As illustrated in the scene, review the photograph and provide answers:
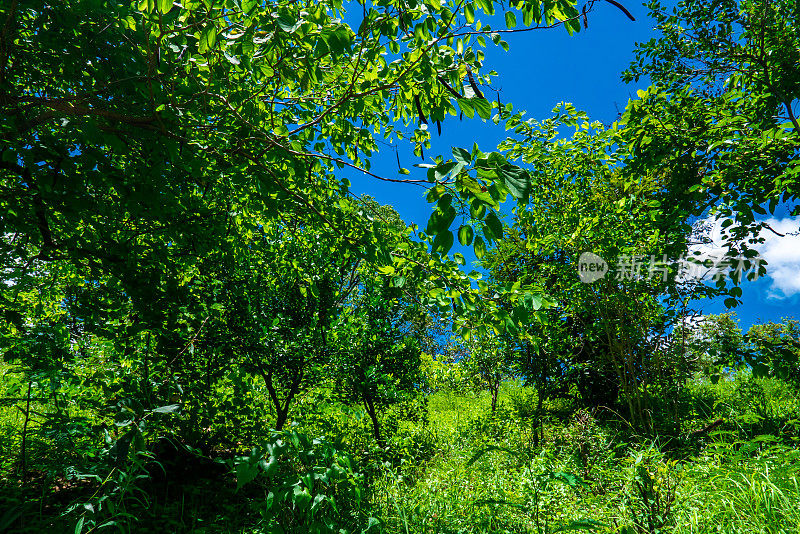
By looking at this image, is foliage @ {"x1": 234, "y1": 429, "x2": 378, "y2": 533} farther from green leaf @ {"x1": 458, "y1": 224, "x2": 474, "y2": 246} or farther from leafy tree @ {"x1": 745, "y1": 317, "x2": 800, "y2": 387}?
leafy tree @ {"x1": 745, "y1": 317, "x2": 800, "y2": 387}

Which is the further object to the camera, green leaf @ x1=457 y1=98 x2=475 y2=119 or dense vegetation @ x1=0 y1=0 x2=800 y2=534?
dense vegetation @ x1=0 y1=0 x2=800 y2=534

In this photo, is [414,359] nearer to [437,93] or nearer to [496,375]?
[496,375]

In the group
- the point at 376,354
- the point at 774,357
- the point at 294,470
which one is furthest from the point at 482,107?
the point at 376,354

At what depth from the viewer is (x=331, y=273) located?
5.99m

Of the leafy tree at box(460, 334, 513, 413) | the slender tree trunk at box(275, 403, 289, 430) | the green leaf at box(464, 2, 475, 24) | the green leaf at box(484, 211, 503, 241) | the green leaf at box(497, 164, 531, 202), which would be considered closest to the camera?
the green leaf at box(497, 164, 531, 202)

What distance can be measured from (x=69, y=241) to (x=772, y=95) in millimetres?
7456

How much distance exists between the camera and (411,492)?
197 inches

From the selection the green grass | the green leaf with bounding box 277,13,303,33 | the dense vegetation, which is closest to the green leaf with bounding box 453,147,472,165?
the dense vegetation

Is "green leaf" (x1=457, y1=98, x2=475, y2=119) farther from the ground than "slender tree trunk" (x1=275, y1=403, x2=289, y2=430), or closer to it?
farther from the ground

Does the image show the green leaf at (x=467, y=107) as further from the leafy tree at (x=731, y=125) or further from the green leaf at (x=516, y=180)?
the leafy tree at (x=731, y=125)

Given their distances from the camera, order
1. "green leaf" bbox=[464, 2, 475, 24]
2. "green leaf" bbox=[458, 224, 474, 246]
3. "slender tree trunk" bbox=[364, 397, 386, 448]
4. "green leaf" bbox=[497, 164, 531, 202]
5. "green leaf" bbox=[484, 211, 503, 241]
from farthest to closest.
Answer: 1. "slender tree trunk" bbox=[364, 397, 386, 448]
2. "green leaf" bbox=[464, 2, 475, 24]
3. "green leaf" bbox=[458, 224, 474, 246]
4. "green leaf" bbox=[484, 211, 503, 241]
5. "green leaf" bbox=[497, 164, 531, 202]

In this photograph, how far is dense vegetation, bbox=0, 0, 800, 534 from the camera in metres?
2.07

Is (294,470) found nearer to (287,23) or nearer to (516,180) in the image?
(516,180)

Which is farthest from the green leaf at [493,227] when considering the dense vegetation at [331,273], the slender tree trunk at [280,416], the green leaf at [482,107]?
the slender tree trunk at [280,416]
